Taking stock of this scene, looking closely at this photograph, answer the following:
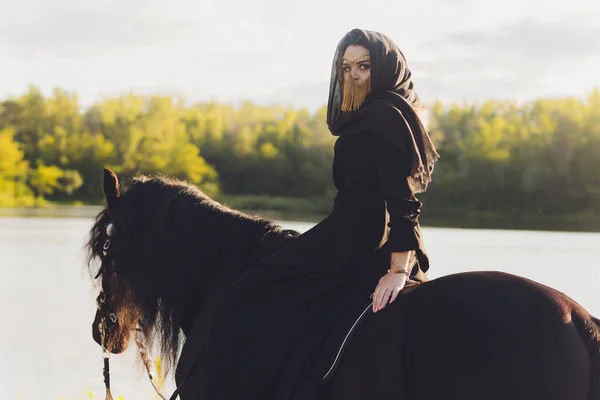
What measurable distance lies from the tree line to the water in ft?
50.4

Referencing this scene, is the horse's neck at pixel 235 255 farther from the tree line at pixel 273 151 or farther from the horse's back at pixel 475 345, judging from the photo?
the tree line at pixel 273 151

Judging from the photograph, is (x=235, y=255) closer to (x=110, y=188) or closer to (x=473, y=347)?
(x=110, y=188)

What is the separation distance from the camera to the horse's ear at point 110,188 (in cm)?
361

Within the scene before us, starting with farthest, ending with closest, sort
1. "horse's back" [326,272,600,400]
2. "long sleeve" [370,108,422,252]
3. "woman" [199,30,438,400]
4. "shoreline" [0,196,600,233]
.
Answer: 1. "shoreline" [0,196,600,233]
2. "woman" [199,30,438,400]
3. "long sleeve" [370,108,422,252]
4. "horse's back" [326,272,600,400]

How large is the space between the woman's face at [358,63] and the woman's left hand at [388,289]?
82 cm

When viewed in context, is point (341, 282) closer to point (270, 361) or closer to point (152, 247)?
Result: point (270, 361)

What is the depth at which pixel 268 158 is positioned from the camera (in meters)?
61.5

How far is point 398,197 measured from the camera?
2727mm

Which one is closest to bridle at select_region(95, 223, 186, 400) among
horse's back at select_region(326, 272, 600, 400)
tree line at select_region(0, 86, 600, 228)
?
horse's back at select_region(326, 272, 600, 400)

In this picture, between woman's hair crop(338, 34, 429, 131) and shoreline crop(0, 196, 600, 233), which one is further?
shoreline crop(0, 196, 600, 233)

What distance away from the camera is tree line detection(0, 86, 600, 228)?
169ft

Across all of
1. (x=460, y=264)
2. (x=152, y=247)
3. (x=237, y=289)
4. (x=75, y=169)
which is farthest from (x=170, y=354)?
(x=75, y=169)

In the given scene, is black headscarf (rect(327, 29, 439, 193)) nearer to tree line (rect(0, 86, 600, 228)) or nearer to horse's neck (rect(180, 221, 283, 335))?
horse's neck (rect(180, 221, 283, 335))

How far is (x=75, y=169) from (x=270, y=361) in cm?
6192
